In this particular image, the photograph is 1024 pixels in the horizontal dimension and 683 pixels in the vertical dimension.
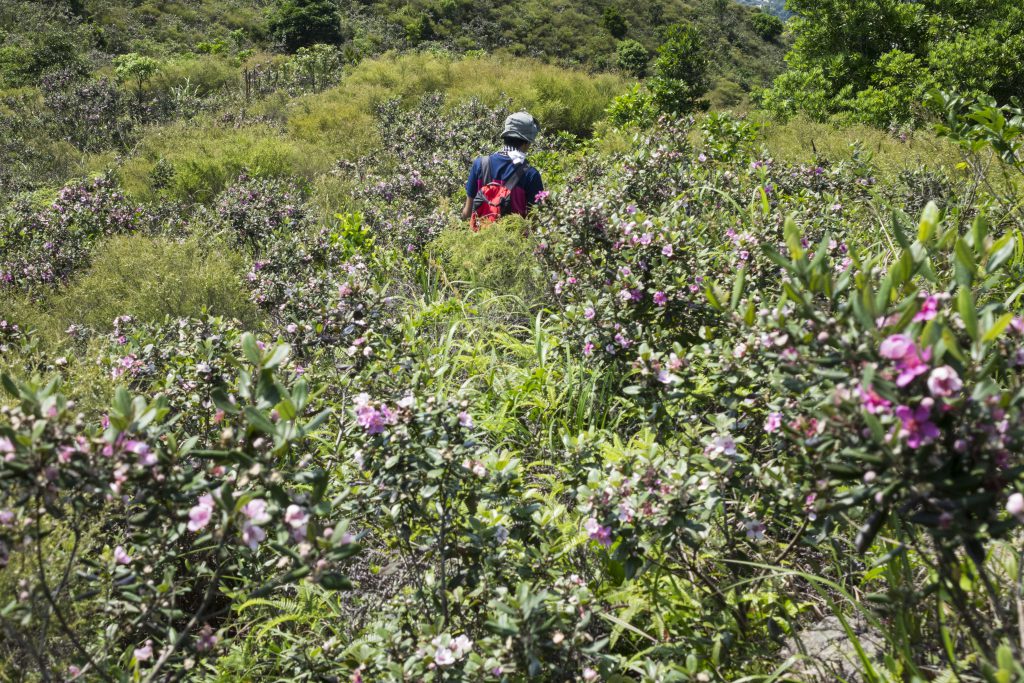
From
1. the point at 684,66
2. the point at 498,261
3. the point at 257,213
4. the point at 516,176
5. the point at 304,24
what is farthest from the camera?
the point at 304,24

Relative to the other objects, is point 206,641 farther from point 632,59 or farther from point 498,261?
point 632,59

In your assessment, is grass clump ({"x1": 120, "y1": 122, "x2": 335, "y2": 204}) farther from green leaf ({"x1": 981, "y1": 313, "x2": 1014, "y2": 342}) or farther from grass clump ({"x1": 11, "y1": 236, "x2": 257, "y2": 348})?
green leaf ({"x1": 981, "y1": 313, "x2": 1014, "y2": 342})

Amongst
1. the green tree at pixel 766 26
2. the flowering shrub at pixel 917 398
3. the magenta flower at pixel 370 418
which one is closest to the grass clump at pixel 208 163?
the magenta flower at pixel 370 418

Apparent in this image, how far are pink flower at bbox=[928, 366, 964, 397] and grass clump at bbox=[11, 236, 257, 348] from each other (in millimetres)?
4165

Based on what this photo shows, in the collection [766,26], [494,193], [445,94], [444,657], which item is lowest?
[766,26]

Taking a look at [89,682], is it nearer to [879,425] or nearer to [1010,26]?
[879,425]

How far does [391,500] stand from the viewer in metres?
1.75

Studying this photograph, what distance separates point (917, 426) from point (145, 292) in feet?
15.7

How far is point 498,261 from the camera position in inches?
174

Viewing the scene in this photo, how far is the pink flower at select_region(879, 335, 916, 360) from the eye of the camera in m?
1.01

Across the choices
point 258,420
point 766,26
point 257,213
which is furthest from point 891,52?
point 766,26

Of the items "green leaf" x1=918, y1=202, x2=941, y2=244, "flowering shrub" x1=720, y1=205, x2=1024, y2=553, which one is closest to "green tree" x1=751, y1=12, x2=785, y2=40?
"green leaf" x1=918, y1=202, x2=941, y2=244

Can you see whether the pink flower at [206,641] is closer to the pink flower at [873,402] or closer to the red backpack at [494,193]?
the pink flower at [873,402]

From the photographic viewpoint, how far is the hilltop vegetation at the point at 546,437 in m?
1.19
